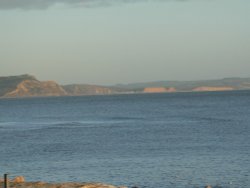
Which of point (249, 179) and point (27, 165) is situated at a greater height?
point (27, 165)

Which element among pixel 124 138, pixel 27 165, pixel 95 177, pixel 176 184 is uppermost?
pixel 124 138

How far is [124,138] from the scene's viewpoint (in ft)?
267

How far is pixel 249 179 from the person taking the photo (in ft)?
143

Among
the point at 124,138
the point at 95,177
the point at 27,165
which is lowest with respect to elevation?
the point at 95,177

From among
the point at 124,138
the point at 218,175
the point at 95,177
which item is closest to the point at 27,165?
the point at 95,177

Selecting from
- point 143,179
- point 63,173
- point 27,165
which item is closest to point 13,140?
point 27,165

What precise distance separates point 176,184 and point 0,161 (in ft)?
67.7

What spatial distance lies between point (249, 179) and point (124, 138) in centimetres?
3866

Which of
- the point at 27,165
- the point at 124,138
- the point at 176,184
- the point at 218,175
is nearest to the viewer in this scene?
the point at 176,184

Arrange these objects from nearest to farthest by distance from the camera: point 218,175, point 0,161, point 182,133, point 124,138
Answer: point 218,175
point 0,161
point 124,138
point 182,133

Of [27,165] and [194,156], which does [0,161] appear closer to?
[27,165]

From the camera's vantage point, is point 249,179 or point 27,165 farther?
point 27,165

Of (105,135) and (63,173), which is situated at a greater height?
(105,135)

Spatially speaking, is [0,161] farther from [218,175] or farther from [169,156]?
[218,175]
